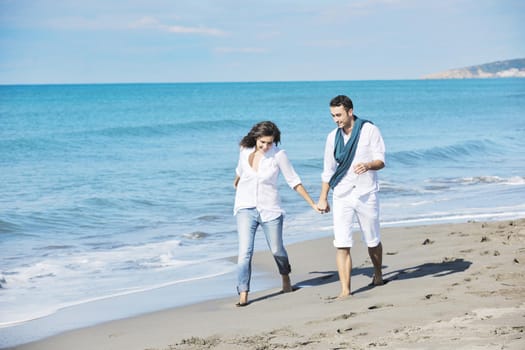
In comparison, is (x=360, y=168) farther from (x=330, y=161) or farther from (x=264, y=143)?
(x=264, y=143)

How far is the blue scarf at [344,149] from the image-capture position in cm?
714

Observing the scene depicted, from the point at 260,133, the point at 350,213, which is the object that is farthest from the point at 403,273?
the point at 260,133

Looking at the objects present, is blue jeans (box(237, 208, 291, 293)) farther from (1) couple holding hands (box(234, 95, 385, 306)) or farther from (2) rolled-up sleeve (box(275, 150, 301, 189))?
(2) rolled-up sleeve (box(275, 150, 301, 189))

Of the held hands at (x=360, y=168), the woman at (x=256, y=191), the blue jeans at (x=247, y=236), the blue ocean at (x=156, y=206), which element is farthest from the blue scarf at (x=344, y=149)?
the blue ocean at (x=156, y=206)

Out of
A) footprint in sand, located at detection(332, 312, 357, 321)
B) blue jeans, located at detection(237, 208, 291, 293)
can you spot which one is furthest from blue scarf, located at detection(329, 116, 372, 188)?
footprint in sand, located at detection(332, 312, 357, 321)

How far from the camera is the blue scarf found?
23.4ft

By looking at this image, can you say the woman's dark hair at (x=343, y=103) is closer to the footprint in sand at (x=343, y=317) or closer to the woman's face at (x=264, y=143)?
the woman's face at (x=264, y=143)

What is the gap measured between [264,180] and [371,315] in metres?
1.87

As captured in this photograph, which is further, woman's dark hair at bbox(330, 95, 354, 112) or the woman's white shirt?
the woman's white shirt

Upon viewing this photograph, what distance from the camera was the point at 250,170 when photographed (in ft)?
25.1

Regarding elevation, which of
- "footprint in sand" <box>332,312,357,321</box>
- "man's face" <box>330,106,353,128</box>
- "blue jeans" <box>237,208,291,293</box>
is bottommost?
"footprint in sand" <box>332,312,357,321</box>

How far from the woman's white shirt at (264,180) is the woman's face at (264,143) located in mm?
46

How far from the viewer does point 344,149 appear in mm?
7156

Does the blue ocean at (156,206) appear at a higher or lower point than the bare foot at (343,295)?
lower
